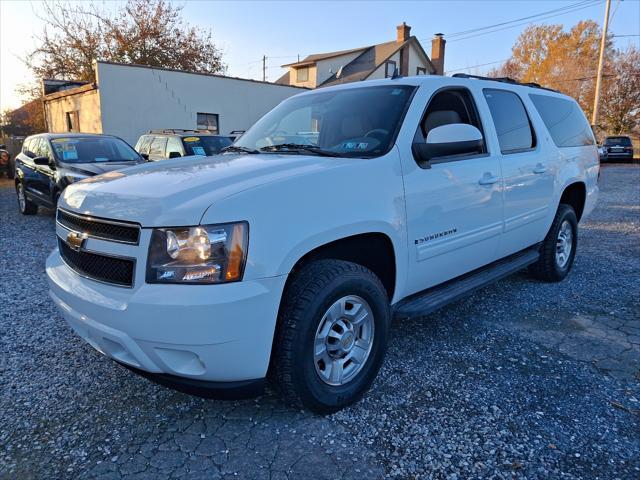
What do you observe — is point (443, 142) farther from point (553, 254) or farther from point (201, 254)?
point (553, 254)

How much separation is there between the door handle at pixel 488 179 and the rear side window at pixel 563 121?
1.42 metres

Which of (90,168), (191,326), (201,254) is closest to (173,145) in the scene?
(90,168)

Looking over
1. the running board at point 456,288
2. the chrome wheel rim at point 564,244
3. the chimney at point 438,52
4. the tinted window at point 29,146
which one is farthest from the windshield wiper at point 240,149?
the chimney at point 438,52

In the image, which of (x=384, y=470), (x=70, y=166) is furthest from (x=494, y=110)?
(x=70, y=166)

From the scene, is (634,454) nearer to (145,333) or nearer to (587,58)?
(145,333)

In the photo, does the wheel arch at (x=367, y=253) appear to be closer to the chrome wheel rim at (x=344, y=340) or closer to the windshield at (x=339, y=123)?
the chrome wheel rim at (x=344, y=340)

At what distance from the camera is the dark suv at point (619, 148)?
26.2 metres

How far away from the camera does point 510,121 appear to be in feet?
13.1

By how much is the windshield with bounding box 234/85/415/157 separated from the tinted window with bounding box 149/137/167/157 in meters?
8.20

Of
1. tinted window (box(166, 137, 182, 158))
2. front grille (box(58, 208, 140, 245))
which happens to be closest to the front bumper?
front grille (box(58, 208, 140, 245))

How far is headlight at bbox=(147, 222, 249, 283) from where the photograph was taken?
207 cm

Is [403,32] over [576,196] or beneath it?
over

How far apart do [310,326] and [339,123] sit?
162 cm

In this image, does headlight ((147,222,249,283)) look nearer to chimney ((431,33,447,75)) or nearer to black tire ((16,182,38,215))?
black tire ((16,182,38,215))
